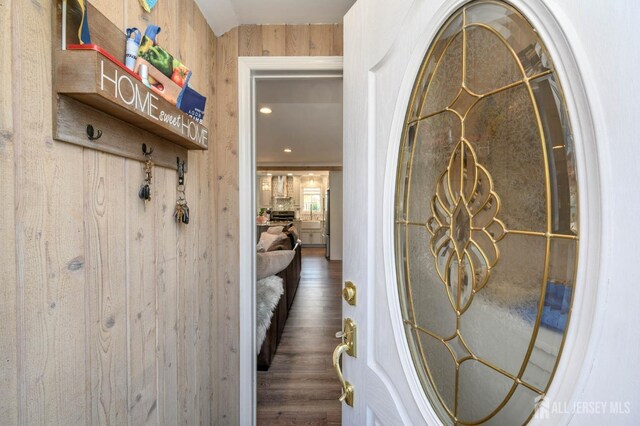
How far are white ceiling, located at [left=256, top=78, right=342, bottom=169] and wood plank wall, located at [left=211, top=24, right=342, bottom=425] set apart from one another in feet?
0.71

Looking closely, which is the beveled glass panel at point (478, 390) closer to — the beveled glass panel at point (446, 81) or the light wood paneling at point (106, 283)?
the beveled glass panel at point (446, 81)

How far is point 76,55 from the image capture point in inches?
23.4

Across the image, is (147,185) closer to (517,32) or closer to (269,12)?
(517,32)

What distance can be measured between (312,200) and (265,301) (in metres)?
8.42

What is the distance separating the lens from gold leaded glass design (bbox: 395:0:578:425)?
40 centimetres

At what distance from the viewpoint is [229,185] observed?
1586 millimetres

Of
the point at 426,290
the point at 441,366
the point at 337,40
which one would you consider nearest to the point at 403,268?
the point at 426,290

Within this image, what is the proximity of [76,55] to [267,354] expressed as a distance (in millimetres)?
2437

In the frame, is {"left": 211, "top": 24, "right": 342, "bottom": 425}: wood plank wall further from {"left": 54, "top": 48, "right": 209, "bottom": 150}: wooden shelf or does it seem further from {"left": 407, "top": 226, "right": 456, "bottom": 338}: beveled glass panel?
{"left": 407, "top": 226, "right": 456, "bottom": 338}: beveled glass panel

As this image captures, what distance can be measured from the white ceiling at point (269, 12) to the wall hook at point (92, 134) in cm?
98

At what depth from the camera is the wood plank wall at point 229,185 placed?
60.7 inches

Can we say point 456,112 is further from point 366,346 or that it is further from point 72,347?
point 72,347

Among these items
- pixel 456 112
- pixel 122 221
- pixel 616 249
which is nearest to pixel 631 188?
pixel 616 249

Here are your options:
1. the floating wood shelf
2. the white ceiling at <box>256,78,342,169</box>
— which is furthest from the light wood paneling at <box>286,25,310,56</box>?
the floating wood shelf
